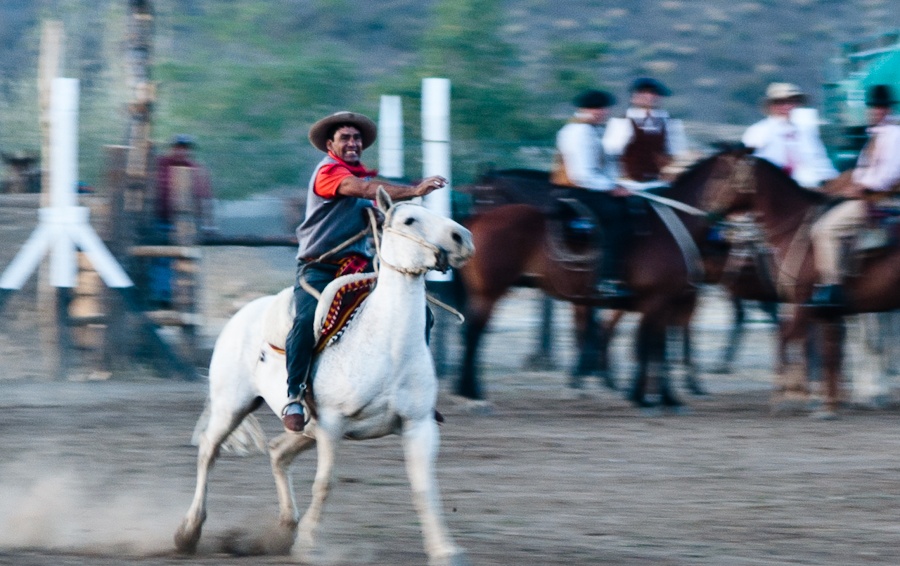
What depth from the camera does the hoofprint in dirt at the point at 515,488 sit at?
6.80 metres

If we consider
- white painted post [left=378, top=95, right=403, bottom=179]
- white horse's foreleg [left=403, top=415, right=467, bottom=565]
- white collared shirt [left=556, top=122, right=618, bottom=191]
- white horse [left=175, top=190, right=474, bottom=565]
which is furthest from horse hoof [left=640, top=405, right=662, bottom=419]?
white horse's foreleg [left=403, top=415, right=467, bottom=565]

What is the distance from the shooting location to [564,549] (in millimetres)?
6715

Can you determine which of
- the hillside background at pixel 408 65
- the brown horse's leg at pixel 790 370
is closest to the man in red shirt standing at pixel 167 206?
the hillside background at pixel 408 65

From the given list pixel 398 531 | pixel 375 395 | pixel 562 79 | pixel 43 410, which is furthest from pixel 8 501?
pixel 562 79

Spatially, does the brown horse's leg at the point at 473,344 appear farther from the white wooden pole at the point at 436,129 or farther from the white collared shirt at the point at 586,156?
the white wooden pole at the point at 436,129

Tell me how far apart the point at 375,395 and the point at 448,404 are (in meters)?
6.53

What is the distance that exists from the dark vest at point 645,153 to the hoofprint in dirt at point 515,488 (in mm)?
2049

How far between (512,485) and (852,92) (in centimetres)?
1033

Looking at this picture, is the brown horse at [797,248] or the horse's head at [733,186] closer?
the brown horse at [797,248]

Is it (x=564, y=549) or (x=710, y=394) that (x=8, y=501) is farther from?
(x=710, y=394)

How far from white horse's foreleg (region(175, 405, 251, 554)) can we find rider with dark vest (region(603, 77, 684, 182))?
6421 millimetres

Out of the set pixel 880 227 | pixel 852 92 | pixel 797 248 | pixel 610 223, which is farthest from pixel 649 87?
pixel 852 92

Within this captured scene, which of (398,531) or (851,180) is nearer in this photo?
(398,531)

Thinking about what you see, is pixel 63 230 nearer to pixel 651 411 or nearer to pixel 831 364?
pixel 651 411
